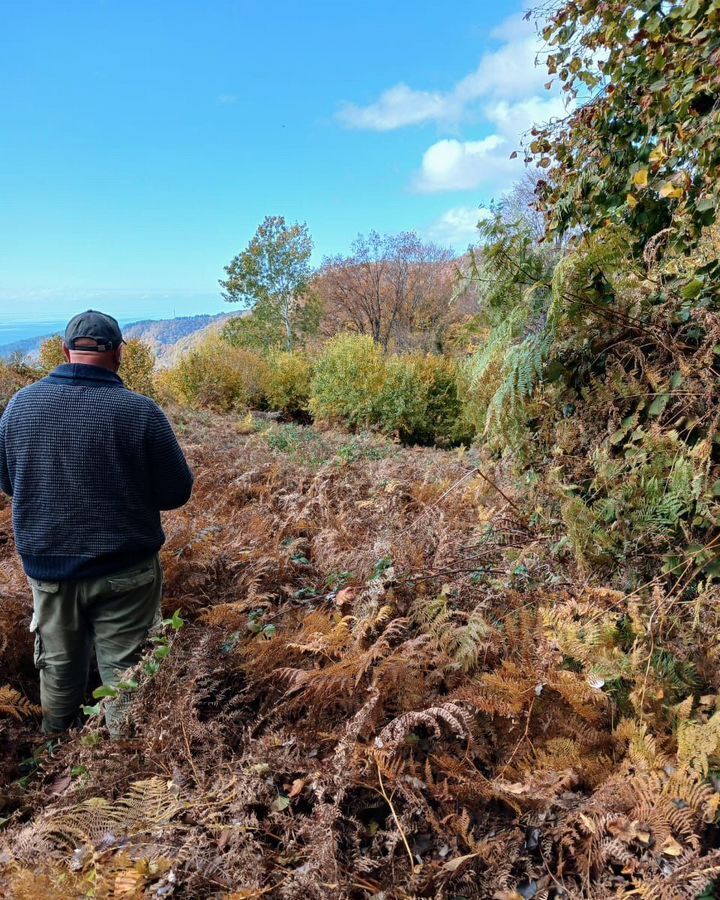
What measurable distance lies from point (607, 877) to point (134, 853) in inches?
54.9

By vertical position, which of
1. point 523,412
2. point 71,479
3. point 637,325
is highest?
point 637,325

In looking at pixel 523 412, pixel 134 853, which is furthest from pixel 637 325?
pixel 134 853

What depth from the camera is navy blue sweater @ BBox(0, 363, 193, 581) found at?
92.9 inches

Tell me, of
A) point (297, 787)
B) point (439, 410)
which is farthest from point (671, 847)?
point (439, 410)

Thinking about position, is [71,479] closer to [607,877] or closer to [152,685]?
[152,685]

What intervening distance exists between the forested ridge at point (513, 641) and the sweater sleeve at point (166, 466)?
632 mm

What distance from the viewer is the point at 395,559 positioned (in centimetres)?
315

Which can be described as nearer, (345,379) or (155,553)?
(155,553)

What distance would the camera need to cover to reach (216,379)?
48.0 ft

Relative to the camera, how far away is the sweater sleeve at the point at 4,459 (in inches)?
95.7

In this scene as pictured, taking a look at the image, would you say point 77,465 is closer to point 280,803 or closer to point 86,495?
point 86,495

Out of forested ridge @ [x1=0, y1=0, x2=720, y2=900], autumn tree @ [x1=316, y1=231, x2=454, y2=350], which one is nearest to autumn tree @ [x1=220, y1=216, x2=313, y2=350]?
autumn tree @ [x1=316, y1=231, x2=454, y2=350]

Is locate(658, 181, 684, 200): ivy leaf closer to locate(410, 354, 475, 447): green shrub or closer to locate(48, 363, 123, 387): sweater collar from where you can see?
locate(48, 363, 123, 387): sweater collar

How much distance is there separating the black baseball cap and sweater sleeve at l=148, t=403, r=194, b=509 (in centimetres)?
36
